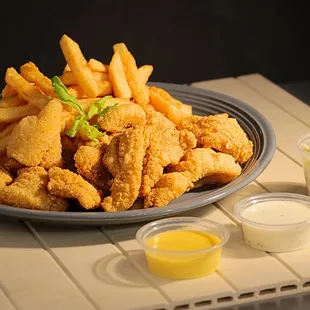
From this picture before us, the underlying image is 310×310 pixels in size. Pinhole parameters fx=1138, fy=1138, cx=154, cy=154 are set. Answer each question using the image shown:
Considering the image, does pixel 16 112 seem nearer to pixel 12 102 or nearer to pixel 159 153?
pixel 12 102

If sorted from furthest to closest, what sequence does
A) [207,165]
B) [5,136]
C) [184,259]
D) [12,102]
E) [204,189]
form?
[12,102] < [5,136] < [204,189] < [207,165] < [184,259]

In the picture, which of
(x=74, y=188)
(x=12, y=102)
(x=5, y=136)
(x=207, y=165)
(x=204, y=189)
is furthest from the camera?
(x=12, y=102)

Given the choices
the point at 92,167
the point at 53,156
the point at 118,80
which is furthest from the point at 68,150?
the point at 118,80

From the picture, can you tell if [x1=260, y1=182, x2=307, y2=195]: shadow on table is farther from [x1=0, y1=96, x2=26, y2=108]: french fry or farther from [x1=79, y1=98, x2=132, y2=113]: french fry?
[x1=0, y1=96, x2=26, y2=108]: french fry

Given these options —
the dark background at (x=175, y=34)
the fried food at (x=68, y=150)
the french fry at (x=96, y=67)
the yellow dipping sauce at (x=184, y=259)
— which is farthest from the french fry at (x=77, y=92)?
the dark background at (x=175, y=34)

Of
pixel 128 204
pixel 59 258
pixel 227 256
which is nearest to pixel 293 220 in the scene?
pixel 227 256

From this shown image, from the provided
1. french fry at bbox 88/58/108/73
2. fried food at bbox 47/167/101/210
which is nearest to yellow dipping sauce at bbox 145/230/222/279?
fried food at bbox 47/167/101/210

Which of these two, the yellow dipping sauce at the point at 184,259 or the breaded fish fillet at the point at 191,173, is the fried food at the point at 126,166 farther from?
the yellow dipping sauce at the point at 184,259
